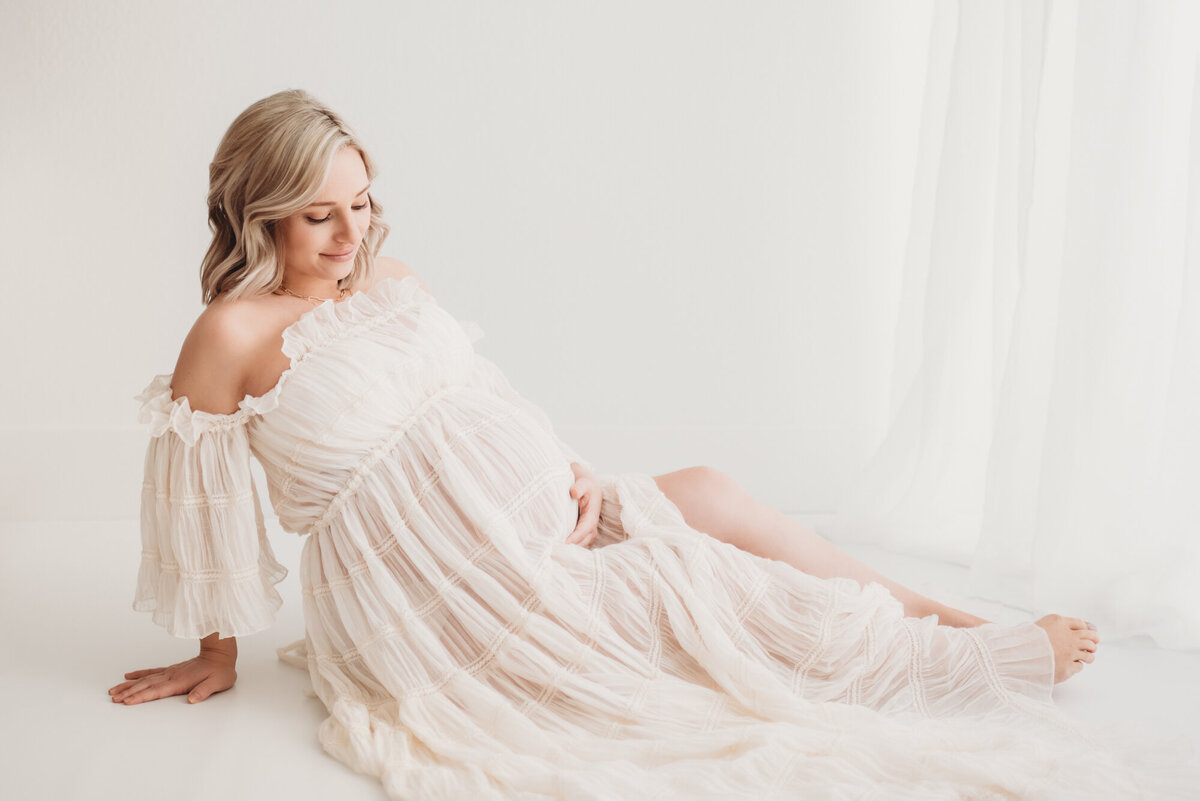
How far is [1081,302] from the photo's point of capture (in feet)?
7.40

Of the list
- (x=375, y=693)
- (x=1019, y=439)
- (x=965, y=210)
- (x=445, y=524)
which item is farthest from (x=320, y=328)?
(x=965, y=210)

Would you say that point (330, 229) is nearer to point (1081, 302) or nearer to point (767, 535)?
point (767, 535)

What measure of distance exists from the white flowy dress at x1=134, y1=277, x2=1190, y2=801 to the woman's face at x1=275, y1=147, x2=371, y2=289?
8 cm

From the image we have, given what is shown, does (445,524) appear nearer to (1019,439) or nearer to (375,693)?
(375,693)

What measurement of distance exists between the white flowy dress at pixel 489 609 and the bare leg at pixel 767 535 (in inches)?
4.2

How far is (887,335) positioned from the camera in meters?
3.50

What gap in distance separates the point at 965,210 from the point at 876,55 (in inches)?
31.9

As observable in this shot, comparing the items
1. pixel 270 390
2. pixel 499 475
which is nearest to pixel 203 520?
pixel 270 390

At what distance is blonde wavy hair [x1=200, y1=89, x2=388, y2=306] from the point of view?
1.71 m

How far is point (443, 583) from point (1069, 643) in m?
1.03

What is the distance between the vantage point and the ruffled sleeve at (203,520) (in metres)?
1.67

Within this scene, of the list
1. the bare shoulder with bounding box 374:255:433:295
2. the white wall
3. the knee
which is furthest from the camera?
the white wall

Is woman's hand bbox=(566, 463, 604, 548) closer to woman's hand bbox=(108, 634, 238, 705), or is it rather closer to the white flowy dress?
the white flowy dress

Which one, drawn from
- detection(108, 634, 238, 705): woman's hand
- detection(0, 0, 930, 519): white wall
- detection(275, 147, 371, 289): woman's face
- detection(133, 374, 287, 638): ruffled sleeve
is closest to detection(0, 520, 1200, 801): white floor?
detection(108, 634, 238, 705): woman's hand
